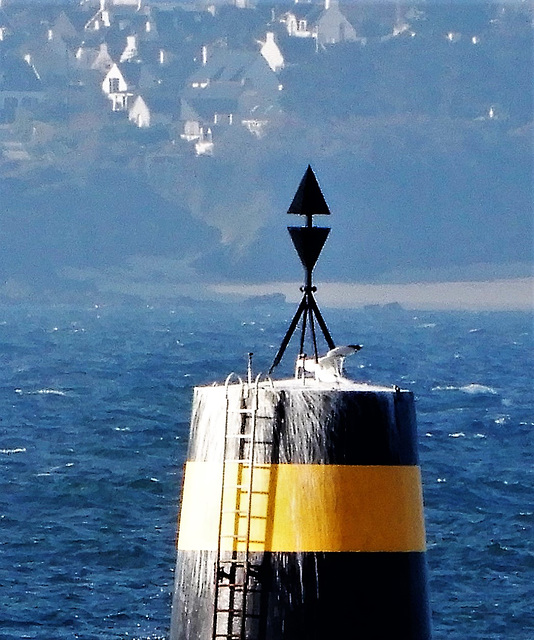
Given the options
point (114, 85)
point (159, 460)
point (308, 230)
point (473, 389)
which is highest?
point (114, 85)

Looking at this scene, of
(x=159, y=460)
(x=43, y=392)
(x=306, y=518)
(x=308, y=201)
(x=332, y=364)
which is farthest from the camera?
(x=43, y=392)

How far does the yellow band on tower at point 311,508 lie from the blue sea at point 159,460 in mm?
14175

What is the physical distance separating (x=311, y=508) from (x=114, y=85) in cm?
14163

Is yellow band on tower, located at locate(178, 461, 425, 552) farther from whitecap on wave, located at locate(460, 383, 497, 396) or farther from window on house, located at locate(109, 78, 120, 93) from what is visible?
window on house, located at locate(109, 78, 120, 93)

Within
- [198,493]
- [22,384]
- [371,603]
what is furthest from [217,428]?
[22,384]

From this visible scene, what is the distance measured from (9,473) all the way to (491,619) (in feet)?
85.4

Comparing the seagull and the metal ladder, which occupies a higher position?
the seagull

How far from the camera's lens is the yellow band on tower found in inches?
220

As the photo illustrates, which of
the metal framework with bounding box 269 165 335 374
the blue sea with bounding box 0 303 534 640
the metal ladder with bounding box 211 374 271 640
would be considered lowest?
the metal ladder with bounding box 211 374 271 640

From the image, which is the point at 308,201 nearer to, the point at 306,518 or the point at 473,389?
the point at 306,518

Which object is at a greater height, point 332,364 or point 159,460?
point 159,460

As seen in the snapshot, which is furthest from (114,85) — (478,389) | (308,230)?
(308,230)

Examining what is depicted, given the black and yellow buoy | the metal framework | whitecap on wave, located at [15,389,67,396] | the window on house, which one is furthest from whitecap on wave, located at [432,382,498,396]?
the window on house

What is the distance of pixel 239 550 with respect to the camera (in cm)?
564
